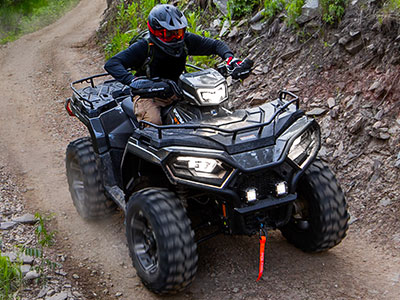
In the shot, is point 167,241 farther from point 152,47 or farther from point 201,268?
point 152,47

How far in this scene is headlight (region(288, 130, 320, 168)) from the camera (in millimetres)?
4016

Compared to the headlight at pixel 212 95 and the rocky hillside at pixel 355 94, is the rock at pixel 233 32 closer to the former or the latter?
the rocky hillside at pixel 355 94

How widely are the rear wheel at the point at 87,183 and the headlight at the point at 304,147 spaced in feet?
7.59

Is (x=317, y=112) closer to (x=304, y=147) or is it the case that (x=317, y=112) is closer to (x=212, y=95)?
(x=304, y=147)

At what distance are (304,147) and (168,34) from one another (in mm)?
1640

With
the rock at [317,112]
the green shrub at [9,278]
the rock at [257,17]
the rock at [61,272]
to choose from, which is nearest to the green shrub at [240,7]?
the rock at [257,17]

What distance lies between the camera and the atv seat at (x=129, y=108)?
5.16 meters

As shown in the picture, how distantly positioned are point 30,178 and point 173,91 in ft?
11.5

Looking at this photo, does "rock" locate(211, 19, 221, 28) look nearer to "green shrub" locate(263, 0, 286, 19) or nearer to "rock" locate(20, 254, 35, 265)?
"green shrub" locate(263, 0, 286, 19)

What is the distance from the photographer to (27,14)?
2323cm

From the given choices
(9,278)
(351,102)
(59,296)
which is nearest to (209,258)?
(59,296)

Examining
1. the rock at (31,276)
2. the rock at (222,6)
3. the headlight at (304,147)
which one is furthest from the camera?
the rock at (222,6)

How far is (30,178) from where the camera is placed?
7.10 m

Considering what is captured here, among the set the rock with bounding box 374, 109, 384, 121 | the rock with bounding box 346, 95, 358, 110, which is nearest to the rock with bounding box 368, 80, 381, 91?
the rock with bounding box 346, 95, 358, 110
